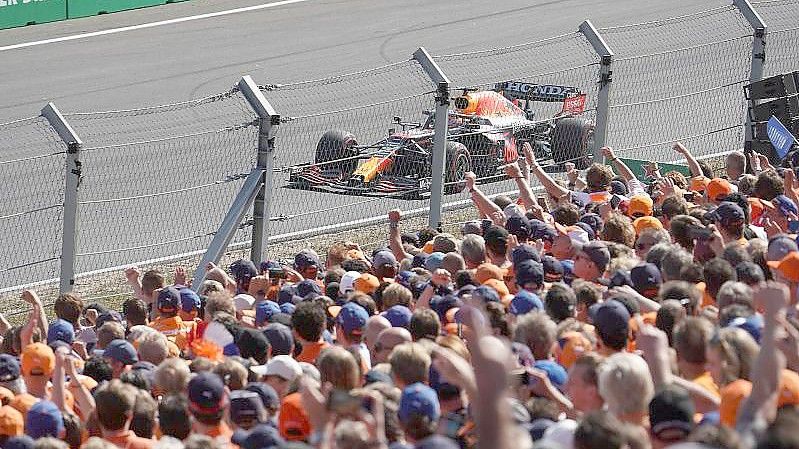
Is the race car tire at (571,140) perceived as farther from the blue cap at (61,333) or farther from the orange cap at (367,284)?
the blue cap at (61,333)

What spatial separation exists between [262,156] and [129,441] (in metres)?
5.25

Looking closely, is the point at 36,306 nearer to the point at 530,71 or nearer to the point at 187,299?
the point at 187,299

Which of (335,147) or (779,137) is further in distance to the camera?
(335,147)

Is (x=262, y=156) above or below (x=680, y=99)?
below

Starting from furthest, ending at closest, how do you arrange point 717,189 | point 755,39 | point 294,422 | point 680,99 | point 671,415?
1. point 680,99
2. point 755,39
3. point 717,189
4. point 294,422
5. point 671,415

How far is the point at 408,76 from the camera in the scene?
22.0 metres

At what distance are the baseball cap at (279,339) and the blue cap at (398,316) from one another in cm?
54

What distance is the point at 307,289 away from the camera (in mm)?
8992

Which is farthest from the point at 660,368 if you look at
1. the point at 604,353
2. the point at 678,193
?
the point at 678,193

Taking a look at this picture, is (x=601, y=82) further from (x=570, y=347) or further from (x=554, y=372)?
(x=554, y=372)

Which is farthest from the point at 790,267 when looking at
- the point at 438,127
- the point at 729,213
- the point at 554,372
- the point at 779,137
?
the point at 779,137

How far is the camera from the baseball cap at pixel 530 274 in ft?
26.8

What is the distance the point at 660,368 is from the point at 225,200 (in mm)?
8698

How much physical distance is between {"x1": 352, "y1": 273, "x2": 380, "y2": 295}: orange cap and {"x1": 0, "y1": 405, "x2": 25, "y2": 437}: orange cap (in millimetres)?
2955
